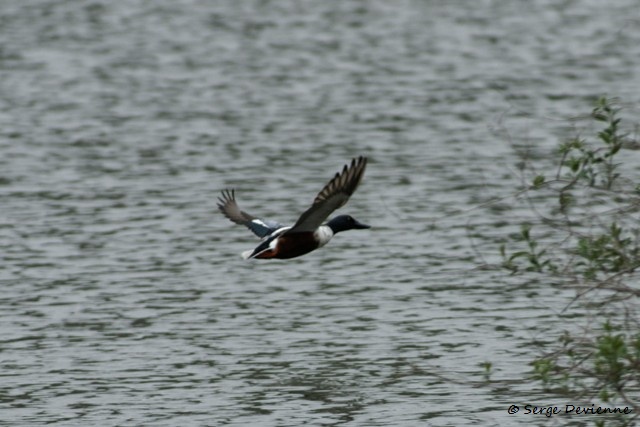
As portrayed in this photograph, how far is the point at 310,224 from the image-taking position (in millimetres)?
14648

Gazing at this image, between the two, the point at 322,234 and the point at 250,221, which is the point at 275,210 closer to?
the point at 250,221

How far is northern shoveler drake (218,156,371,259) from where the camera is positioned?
13414 millimetres

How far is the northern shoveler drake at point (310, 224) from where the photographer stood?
13.4 meters

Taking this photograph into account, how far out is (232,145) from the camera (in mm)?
30312

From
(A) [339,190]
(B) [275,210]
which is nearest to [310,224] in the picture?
(A) [339,190]

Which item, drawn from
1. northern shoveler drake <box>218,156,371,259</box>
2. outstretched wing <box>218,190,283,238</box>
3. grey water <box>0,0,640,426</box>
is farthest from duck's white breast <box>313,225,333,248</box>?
outstretched wing <box>218,190,283,238</box>

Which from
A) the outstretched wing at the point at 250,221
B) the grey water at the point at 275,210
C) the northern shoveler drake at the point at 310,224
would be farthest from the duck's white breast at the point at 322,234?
the outstretched wing at the point at 250,221

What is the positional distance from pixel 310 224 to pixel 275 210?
30.3 ft

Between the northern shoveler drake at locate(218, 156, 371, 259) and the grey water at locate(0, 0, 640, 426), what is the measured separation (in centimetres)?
69

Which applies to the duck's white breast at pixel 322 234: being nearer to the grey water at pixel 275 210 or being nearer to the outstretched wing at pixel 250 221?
the grey water at pixel 275 210

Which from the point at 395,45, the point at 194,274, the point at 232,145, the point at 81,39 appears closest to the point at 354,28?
the point at 395,45

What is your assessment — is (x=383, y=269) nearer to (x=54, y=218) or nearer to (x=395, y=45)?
(x=54, y=218)

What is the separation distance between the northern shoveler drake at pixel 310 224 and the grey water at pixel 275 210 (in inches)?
27.2

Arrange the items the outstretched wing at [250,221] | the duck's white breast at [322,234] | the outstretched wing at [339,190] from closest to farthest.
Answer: the outstretched wing at [339,190]
the duck's white breast at [322,234]
the outstretched wing at [250,221]
